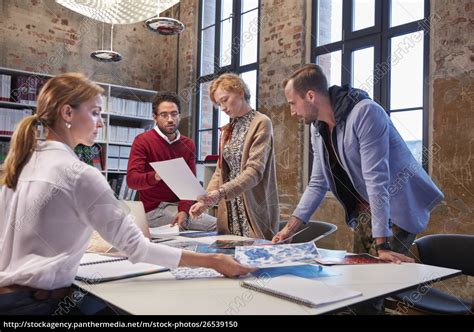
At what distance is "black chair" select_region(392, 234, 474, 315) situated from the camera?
2088 millimetres

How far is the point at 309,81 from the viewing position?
209 cm

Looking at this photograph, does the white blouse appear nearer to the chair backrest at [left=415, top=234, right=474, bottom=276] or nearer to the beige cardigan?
the beige cardigan

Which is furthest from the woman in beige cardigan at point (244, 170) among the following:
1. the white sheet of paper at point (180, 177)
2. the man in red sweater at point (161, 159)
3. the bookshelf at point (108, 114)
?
the bookshelf at point (108, 114)

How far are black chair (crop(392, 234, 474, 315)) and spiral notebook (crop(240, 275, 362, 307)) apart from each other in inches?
38.9

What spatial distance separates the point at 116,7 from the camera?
254cm

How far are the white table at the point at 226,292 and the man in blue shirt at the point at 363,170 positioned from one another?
0.85 feet

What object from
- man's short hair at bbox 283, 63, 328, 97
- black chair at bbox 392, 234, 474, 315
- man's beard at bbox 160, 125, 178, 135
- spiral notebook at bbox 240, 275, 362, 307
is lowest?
black chair at bbox 392, 234, 474, 315

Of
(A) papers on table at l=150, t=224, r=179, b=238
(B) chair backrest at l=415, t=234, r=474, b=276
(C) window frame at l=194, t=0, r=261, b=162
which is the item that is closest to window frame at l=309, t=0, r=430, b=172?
(C) window frame at l=194, t=0, r=261, b=162

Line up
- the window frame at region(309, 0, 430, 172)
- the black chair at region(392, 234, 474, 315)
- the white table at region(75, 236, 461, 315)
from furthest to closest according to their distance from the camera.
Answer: the window frame at region(309, 0, 430, 172), the black chair at region(392, 234, 474, 315), the white table at region(75, 236, 461, 315)

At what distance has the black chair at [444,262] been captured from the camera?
2.09 m

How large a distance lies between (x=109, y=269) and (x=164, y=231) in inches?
37.4

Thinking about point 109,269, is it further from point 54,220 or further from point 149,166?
point 149,166

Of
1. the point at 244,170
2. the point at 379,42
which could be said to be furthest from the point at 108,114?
the point at 244,170

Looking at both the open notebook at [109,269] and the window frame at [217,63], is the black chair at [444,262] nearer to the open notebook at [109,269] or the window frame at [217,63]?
the open notebook at [109,269]
